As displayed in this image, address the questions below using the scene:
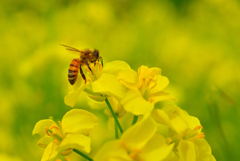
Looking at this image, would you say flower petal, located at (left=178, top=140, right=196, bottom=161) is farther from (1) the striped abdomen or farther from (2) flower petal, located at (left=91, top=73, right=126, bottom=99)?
(1) the striped abdomen

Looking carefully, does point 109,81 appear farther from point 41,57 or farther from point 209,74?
point 209,74

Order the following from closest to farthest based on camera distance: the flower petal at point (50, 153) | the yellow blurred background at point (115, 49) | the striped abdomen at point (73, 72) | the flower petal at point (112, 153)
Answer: the flower petal at point (112, 153)
the flower petal at point (50, 153)
the striped abdomen at point (73, 72)
the yellow blurred background at point (115, 49)

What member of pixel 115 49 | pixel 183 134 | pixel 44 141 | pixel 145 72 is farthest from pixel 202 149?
pixel 115 49

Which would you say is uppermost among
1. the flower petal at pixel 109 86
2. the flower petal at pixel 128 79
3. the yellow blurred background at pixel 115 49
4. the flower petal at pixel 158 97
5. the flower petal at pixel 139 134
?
the flower petal at pixel 128 79

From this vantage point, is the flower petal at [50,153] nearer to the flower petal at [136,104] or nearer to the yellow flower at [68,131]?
the yellow flower at [68,131]

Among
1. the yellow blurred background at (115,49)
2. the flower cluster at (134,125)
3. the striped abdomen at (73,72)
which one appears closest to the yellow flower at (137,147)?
the flower cluster at (134,125)

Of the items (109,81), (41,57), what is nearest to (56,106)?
(41,57)

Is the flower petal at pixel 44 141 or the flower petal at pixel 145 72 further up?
the flower petal at pixel 145 72
